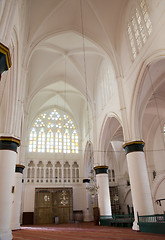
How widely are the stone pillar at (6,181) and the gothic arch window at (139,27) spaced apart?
28.1 ft

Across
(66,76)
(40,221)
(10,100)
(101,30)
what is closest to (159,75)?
(101,30)

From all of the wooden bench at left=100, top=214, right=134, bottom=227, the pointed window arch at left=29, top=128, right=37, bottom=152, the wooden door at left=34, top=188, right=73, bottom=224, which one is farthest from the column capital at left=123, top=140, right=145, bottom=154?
the pointed window arch at left=29, top=128, right=37, bottom=152

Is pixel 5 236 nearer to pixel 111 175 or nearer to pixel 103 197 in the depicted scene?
pixel 103 197

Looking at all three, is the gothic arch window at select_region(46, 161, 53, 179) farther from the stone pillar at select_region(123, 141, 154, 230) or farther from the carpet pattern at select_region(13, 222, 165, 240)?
the stone pillar at select_region(123, 141, 154, 230)

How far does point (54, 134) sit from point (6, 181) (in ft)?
51.7

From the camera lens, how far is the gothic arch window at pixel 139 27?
11522mm

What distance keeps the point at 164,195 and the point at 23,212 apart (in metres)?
13.3

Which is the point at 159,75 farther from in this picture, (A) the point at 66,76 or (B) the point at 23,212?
(B) the point at 23,212

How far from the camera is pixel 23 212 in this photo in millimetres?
21188

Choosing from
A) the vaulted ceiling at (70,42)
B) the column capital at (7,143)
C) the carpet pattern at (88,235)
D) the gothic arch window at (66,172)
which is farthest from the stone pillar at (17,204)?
the gothic arch window at (66,172)

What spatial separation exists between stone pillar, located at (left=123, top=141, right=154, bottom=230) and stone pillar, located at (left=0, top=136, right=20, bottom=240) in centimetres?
614

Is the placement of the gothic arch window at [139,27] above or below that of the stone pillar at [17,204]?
above

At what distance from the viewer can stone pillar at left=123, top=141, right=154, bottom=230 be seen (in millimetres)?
10953

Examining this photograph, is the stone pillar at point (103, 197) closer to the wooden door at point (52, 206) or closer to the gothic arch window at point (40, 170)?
the wooden door at point (52, 206)
